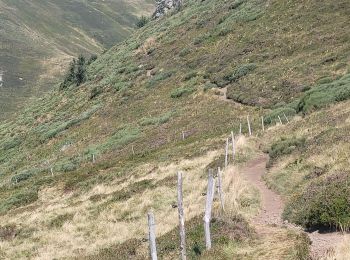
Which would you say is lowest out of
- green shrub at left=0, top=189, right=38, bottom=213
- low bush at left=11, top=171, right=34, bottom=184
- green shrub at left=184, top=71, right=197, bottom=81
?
green shrub at left=0, top=189, right=38, bottom=213

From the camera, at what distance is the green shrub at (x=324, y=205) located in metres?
11.5

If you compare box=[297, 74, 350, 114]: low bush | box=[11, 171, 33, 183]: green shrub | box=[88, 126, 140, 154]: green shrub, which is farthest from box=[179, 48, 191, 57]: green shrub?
box=[297, 74, 350, 114]: low bush

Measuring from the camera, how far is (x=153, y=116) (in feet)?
145

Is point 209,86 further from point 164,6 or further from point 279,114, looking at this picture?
point 164,6

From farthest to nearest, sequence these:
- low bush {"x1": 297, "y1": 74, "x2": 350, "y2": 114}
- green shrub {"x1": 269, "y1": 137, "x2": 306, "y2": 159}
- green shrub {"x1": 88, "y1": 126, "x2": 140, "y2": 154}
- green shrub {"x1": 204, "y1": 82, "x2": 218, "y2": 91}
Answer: green shrub {"x1": 204, "y1": 82, "x2": 218, "y2": 91}, green shrub {"x1": 88, "y1": 126, "x2": 140, "y2": 154}, low bush {"x1": 297, "y1": 74, "x2": 350, "y2": 114}, green shrub {"x1": 269, "y1": 137, "x2": 306, "y2": 159}

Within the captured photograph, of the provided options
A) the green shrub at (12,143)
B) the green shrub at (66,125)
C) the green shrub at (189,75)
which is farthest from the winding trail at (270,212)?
the green shrub at (12,143)

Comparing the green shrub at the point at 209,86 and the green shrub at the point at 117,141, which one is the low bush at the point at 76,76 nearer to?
the green shrub at the point at 209,86

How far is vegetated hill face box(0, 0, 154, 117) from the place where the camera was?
11862 centimetres

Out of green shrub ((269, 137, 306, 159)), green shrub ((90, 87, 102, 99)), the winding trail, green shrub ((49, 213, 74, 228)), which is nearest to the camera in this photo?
the winding trail

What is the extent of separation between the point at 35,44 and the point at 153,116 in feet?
372

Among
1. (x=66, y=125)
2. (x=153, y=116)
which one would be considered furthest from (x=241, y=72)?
(x=66, y=125)

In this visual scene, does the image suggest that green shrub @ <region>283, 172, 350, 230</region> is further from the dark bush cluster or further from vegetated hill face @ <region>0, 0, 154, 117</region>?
vegetated hill face @ <region>0, 0, 154, 117</region>

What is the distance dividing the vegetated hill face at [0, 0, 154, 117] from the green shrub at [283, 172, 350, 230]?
96879mm

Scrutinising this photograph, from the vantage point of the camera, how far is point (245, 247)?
11234 mm
